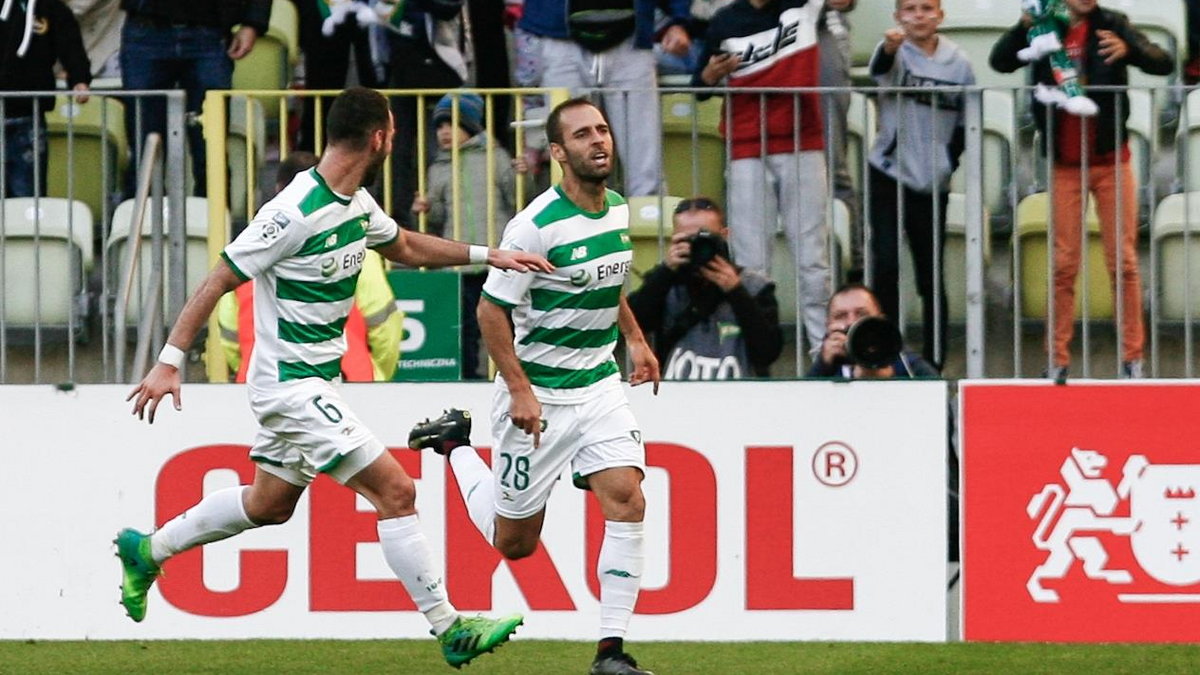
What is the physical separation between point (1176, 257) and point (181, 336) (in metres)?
4.85

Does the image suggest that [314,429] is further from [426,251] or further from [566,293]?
[566,293]

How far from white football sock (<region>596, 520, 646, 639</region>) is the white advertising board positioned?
153 cm

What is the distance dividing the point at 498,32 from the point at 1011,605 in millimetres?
4807

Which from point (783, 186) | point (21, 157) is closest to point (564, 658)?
point (783, 186)

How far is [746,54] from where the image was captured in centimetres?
1123

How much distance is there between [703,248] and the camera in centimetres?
987

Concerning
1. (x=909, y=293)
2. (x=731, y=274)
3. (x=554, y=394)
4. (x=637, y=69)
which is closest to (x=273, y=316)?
(x=554, y=394)

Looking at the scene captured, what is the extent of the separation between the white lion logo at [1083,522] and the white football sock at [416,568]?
113 inches

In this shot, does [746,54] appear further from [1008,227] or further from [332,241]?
[332,241]

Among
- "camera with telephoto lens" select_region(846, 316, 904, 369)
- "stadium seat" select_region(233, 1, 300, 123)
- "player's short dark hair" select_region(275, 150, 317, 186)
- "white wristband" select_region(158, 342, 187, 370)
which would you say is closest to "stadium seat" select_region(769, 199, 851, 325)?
"camera with telephoto lens" select_region(846, 316, 904, 369)

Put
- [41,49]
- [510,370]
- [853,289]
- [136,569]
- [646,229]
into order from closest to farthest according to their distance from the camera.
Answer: [510,370] < [136,569] < [853,289] < [646,229] < [41,49]

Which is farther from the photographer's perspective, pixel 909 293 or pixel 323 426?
pixel 909 293

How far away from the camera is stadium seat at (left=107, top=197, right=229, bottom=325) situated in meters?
10.5

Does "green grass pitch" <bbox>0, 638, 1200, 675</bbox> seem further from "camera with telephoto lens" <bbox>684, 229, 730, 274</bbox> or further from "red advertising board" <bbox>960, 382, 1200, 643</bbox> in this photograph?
"camera with telephoto lens" <bbox>684, 229, 730, 274</bbox>
